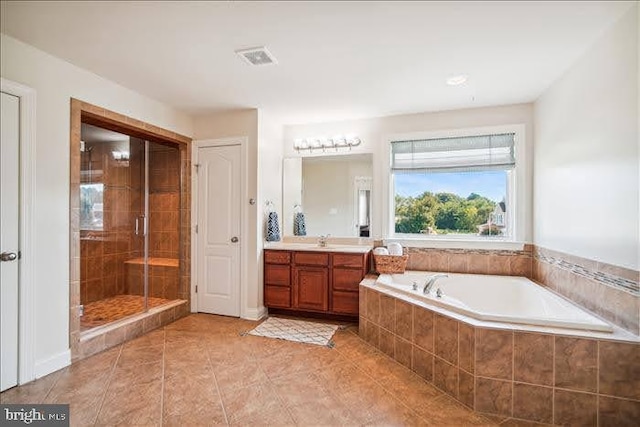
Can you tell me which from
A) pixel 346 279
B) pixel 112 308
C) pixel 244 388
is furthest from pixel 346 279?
pixel 112 308

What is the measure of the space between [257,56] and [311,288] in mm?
2328

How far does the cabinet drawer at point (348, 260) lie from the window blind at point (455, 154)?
46.2 inches

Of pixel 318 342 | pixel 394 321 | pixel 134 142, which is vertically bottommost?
pixel 318 342

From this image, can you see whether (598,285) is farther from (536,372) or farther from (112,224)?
(112,224)

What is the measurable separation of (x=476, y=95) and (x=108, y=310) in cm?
447

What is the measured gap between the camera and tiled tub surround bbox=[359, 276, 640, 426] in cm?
177

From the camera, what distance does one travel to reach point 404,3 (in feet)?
5.77

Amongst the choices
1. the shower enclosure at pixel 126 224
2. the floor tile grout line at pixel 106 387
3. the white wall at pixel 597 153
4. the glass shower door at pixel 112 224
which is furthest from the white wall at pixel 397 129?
the floor tile grout line at pixel 106 387

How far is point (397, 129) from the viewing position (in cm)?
375

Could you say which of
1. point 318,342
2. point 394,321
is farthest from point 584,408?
point 318,342

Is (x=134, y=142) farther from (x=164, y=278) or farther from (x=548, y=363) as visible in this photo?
(x=548, y=363)

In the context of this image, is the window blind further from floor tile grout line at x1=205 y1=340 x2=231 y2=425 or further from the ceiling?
floor tile grout line at x1=205 y1=340 x2=231 y2=425

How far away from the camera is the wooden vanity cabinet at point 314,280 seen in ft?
11.1

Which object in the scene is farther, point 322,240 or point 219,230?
point 322,240
